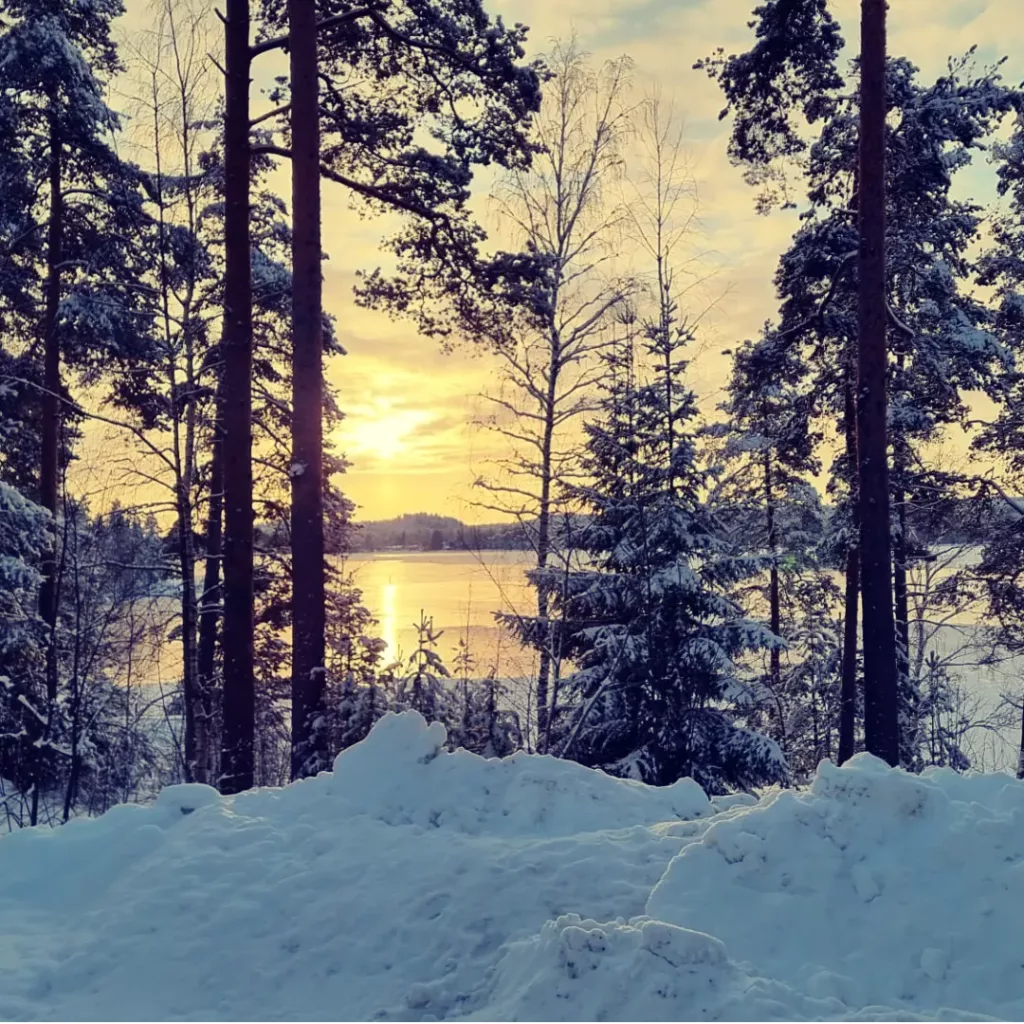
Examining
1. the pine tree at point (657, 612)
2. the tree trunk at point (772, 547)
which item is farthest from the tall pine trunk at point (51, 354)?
the tree trunk at point (772, 547)

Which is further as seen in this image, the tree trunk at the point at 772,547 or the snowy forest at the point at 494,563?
the tree trunk at the point at 772,547

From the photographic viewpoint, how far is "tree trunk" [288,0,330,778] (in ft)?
25.5

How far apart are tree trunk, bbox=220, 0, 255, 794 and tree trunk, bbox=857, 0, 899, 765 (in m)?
6.47

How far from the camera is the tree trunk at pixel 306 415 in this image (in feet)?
25.5

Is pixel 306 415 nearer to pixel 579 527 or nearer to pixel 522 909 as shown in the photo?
pixel 579 527

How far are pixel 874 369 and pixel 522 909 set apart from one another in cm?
685

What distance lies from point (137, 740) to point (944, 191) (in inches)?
622

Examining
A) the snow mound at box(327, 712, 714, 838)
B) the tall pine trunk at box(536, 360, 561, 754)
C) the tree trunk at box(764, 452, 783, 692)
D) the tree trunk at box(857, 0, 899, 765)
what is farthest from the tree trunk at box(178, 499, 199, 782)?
the tree trunk at box(764, 452, 783, 692)

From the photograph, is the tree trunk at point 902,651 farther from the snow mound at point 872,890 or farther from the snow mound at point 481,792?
the snow mound at point 872,890

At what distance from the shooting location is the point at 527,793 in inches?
219

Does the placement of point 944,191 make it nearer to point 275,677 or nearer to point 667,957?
point 667,957

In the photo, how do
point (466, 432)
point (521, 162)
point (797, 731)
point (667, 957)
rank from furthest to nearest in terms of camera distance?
point (797, 731) → point (466, 432) → point (521, 162) → point (667, 957)

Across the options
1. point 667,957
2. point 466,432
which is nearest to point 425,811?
point 667,957

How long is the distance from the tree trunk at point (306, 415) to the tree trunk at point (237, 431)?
633 millimetres
